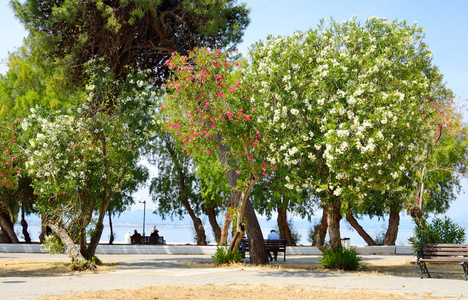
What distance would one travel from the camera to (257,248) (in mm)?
17359

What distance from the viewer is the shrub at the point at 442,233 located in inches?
703

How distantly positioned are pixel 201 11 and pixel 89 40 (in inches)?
168

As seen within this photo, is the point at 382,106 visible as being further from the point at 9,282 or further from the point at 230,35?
the point at 9,282

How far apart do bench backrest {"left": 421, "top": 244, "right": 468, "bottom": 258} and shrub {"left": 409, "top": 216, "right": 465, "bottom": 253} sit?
404 cm

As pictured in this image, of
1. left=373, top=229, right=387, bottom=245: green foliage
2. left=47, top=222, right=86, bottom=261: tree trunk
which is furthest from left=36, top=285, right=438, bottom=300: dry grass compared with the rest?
left=373, top=229, right=387, bottom=245: green foliage

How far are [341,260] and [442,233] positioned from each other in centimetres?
499

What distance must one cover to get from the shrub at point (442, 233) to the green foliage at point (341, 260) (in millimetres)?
3974

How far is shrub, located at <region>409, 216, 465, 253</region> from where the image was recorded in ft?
58.5

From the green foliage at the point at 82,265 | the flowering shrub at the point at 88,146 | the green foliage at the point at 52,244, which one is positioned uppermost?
the flowering shrub at the point at 88,146

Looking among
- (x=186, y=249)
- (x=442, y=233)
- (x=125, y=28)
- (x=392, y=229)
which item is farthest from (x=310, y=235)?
(x=125, y=28)

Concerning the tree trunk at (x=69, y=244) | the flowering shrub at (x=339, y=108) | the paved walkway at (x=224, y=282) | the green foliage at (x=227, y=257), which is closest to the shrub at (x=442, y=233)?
the flowering shrub at (x=339, y=108)

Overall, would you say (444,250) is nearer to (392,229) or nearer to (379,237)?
(392,229)

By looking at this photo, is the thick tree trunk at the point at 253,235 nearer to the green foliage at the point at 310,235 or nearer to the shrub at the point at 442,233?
the shrub at the point at 442,233

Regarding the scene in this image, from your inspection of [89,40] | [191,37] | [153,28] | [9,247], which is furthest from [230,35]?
[9,247]
